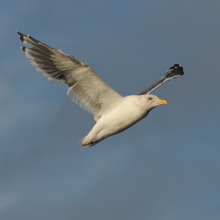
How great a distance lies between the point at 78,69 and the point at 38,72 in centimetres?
140

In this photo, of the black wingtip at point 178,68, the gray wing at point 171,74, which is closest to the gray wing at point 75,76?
the gray wing at point 171,74

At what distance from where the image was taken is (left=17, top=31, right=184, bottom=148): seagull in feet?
43.4

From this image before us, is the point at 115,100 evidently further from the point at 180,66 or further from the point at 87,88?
the point at 180,66

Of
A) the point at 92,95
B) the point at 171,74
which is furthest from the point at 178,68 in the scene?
A: the point at 92,95

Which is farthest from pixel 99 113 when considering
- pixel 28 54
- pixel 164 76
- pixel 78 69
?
pixel 164 76

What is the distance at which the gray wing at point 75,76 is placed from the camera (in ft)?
43.1

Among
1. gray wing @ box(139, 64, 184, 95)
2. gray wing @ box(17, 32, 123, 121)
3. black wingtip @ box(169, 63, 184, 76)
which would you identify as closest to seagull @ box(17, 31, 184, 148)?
gray wing @ box(17, 32, 123, 121)

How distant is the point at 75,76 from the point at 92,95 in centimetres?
82

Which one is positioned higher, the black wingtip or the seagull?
the black wingtip

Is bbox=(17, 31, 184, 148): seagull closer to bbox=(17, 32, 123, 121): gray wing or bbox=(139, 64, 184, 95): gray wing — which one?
bbox=(17, 32, 123, 121): gray wing

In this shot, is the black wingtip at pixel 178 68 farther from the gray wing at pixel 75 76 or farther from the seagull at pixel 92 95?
the gray wing at pixel 75 76

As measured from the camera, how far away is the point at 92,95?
13.8 m

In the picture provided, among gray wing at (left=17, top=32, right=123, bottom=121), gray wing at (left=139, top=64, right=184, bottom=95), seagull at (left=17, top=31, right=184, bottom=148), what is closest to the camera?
gray wing at (left=17, top=32, right=123, bottom=121)

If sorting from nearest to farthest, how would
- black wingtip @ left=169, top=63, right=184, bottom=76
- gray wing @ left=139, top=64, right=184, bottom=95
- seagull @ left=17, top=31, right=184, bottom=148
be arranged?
seagull @ left=17, top=31, right=184, bottom=148 < gray wing @ left=139, top=64, right=184, bottom=95 < black wingtip @ left=169, top=63, right=184, bottom=76
